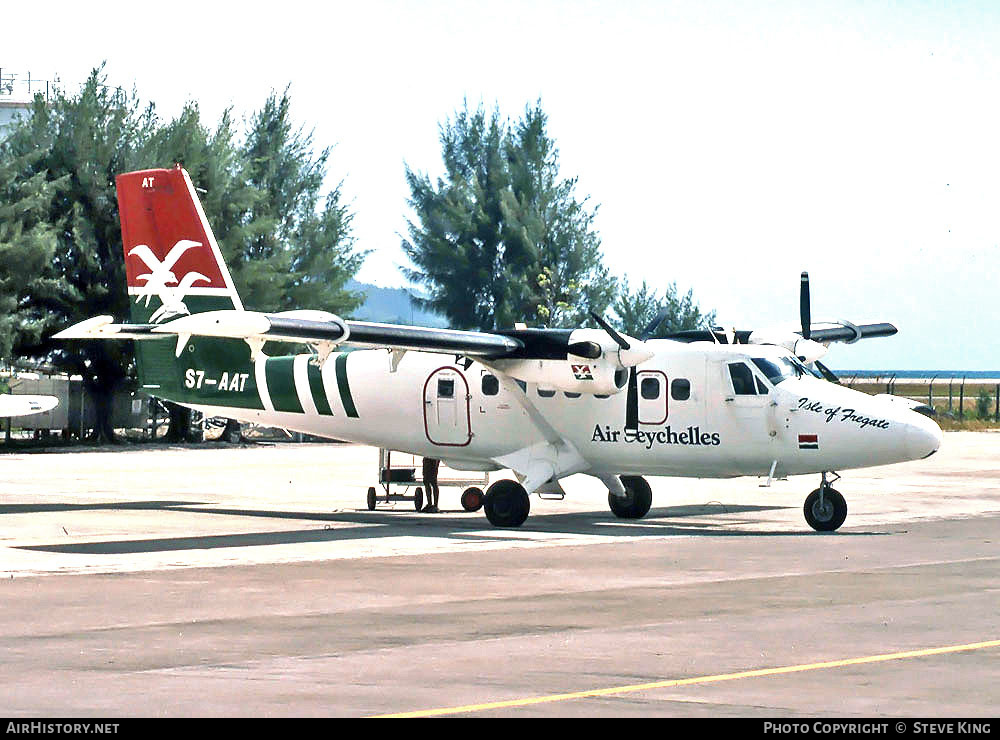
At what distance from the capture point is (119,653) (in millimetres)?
11914

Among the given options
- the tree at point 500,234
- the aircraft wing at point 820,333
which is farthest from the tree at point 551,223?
the aircraft wing at point 820,333

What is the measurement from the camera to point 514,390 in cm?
2520

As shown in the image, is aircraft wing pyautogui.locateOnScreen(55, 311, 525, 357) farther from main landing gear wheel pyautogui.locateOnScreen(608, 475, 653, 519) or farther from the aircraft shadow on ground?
main landing gear wheel pyautogui.locateOnScreen(608, 475, 653, 519)

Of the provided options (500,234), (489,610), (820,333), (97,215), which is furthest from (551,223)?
(489,610)

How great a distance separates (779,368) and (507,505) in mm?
4643

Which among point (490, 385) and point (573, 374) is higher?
point (573, 374)

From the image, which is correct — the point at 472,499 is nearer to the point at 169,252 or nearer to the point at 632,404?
the point at 632,404

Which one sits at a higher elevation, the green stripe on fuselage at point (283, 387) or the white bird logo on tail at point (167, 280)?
the white bird logo on tail at point (167, 280)

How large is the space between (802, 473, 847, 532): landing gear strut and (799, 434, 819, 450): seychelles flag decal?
67cm

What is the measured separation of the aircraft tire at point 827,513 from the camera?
78.2 feet

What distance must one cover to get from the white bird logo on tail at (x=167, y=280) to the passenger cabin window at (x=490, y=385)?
537 cm

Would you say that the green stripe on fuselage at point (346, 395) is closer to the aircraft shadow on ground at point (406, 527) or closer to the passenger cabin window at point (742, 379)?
the aircraft shadow on ground at point (406, 527)

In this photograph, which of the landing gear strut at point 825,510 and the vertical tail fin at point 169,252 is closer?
the landing gear strut at point 825,510

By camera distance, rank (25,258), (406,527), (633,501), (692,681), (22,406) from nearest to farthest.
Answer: (692,681) → (22,406) → (406,527) → (633,501) → (25,258)
